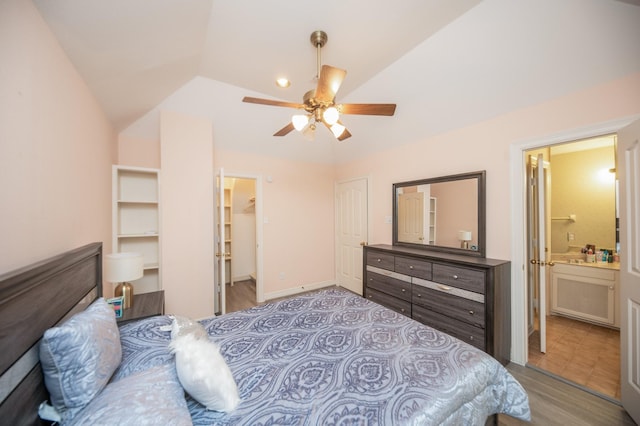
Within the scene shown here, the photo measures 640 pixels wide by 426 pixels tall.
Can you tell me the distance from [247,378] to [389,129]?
3.26m

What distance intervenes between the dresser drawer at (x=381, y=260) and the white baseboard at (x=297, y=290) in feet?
5.29

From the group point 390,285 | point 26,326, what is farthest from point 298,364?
point 390,285

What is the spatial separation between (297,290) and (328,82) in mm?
3648

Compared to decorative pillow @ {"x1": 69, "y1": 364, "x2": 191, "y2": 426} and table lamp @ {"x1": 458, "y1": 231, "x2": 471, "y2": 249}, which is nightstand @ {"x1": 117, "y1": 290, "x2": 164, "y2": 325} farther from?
table lamp @ {"x1": 458, "y1": 231, "x2": 471, "y2": 249}

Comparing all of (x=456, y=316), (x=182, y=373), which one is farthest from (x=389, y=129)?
(x=182, y=373)

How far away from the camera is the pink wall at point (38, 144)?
0.94m

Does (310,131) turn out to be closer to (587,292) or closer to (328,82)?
(328,82)

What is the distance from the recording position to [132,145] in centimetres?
308

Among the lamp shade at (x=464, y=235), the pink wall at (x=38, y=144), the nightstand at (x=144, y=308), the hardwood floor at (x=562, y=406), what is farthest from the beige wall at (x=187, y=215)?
the hardwood floor at (x=562, y=406)

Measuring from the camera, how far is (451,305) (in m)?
2.35

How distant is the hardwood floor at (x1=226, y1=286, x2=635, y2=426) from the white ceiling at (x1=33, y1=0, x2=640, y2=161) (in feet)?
8.01

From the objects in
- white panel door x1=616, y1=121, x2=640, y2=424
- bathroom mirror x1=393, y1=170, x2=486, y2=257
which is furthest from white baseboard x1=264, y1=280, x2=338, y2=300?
white panel door x1=616, y1=121, x2=640, y2=424

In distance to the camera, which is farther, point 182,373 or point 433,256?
point 433,256

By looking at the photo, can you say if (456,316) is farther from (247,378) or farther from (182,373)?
(182,373)
